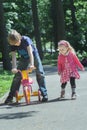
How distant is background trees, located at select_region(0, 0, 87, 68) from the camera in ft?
126

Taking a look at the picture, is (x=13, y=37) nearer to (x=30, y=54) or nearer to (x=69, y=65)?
(x=30, y=54)

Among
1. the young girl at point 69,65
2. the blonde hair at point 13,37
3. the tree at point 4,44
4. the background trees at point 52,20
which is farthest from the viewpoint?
the background trees at point 52,20

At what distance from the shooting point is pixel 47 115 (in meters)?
9.73

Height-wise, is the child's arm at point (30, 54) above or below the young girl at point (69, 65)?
above

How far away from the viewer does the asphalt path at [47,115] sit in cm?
859

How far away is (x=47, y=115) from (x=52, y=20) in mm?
50112

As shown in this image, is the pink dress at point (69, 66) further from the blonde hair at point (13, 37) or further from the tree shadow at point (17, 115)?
the tree shadow at point (17, 115)

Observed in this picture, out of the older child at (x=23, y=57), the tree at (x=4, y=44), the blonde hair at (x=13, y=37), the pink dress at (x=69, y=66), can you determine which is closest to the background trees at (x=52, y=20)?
the tree at (x=4, y=44)

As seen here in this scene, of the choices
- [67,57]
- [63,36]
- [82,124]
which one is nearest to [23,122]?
[82,124]

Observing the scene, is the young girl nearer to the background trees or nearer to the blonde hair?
the blonde hair

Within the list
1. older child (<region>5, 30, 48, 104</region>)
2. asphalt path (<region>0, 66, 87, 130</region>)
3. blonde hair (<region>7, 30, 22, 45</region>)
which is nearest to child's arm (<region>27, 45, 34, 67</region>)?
older child (<region>5, 30, 48, 104</region>)

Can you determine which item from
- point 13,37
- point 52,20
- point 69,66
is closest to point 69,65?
point 69,66

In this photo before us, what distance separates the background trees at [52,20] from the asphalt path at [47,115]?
16657 millimetres

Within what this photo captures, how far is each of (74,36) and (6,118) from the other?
35.7 metres
